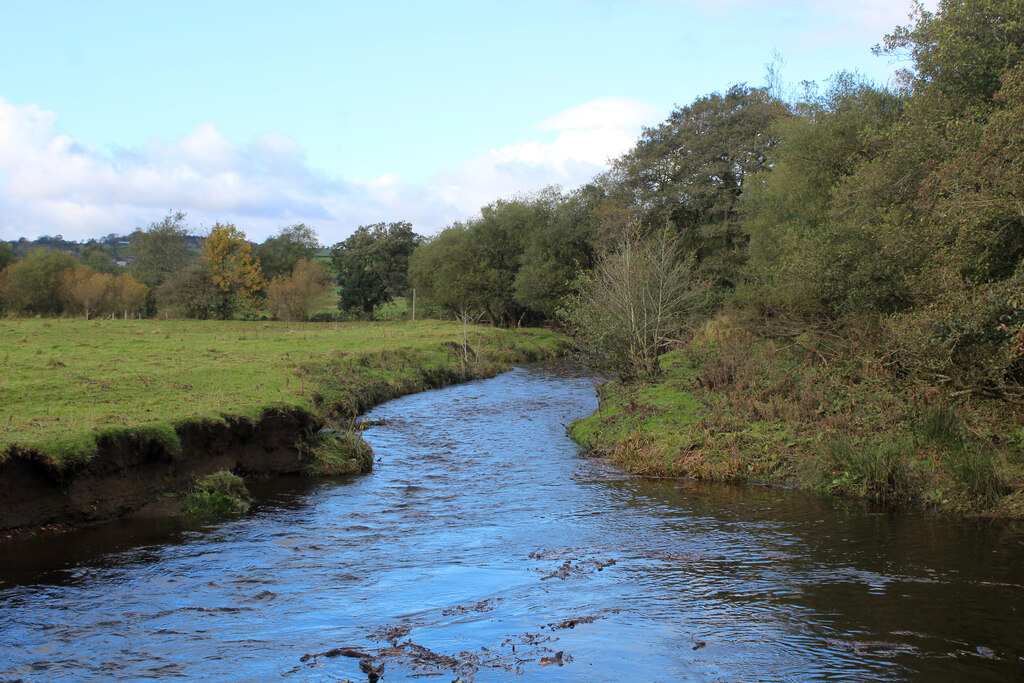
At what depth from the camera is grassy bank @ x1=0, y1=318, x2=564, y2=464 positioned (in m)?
14.2

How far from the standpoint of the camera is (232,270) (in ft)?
225

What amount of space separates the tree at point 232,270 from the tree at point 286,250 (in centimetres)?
1335

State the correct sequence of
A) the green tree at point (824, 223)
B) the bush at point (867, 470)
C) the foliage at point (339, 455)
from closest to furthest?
1. the bush at point (867, 470)
2. the foliage at point (339, 455)
3. the green tree at point (824, 223)

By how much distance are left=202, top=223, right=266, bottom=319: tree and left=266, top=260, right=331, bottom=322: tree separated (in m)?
1.85

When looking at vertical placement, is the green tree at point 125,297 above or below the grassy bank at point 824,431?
above

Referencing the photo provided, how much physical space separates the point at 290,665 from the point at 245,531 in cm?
544

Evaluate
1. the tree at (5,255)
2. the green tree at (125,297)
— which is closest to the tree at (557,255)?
the green tree at (125,297)

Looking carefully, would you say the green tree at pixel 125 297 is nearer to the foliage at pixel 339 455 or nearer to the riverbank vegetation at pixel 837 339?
the riverbank vegetation at pixel 837 339

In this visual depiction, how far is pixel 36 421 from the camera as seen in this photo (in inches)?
539

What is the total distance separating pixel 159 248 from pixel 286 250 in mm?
15314

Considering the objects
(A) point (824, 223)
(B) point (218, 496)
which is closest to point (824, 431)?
(A) point (824, 223)

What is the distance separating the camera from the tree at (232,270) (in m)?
66.9

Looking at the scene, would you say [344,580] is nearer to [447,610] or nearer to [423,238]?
[447,610]

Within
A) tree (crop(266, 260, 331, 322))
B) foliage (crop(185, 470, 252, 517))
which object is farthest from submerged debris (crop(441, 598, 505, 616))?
tree (crop(266, 260, 331, 322))
